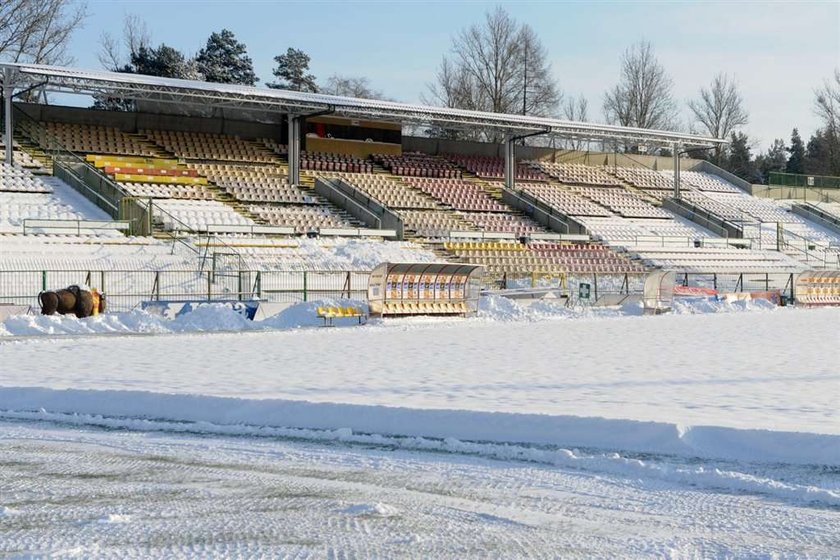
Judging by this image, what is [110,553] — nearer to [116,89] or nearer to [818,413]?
[818,413]

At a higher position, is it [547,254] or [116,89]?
[116,89]

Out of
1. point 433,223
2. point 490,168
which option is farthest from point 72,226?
point 490,168

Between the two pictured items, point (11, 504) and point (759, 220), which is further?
point (759, 220)

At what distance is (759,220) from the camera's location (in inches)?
2446

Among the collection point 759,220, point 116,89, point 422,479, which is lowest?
point 422,479

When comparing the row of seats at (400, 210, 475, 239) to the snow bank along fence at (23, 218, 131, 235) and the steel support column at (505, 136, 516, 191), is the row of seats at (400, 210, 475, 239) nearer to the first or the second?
the steel support column at (505, 136, 516, 191)

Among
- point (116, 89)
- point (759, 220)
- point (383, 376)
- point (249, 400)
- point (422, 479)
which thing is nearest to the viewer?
point (422, 479)

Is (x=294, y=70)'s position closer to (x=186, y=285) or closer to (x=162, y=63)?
(x=162, y=63)

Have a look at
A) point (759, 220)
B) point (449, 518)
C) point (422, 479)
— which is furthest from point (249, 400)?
point (759, 220)

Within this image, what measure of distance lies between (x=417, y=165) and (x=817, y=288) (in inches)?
954

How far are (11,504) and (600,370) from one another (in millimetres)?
9594

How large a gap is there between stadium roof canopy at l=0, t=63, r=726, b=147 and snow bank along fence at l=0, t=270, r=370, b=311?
1284cm

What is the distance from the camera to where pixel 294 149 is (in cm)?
4819

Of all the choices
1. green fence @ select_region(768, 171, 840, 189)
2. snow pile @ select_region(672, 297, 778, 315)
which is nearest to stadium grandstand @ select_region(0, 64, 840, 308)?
snow pile @ select_region(672, 297, 778, 315)
